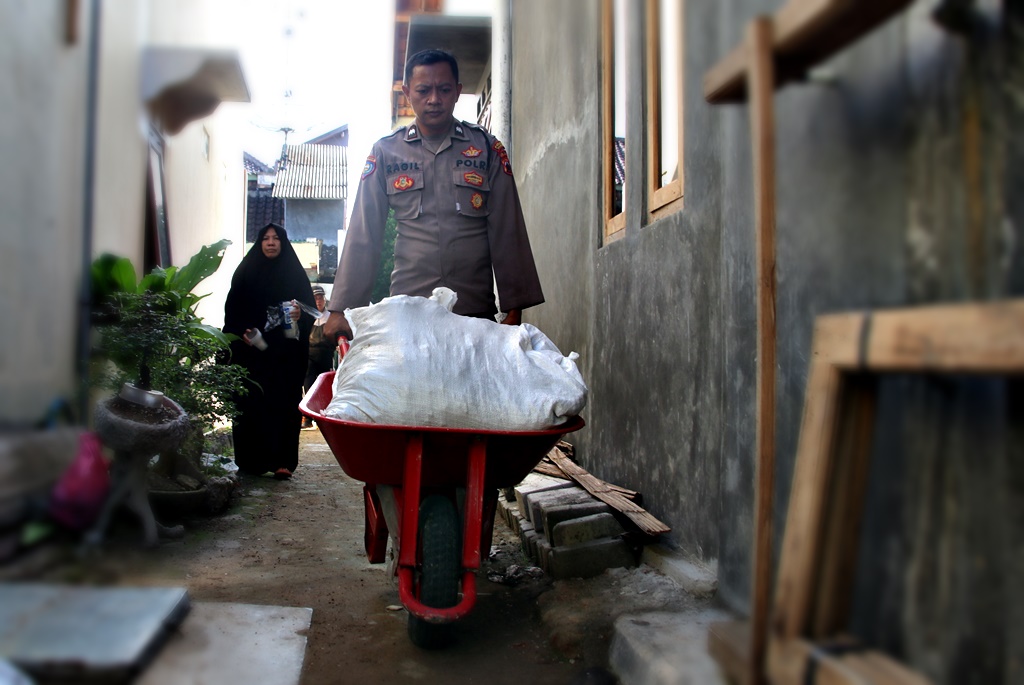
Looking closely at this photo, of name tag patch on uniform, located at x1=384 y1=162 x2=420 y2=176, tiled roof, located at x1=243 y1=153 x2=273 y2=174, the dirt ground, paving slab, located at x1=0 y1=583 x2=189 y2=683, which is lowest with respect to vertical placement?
the dirt ground

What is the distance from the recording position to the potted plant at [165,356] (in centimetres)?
166

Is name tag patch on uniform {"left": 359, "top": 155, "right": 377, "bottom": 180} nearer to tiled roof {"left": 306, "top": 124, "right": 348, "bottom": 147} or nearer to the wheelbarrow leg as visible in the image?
tiled roof {"left": 306, "top": 124, "right": 348, "bottom": 147}

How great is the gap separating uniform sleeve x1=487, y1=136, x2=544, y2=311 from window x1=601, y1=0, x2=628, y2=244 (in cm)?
82

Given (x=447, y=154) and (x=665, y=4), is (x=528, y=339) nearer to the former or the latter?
(x=447, y=154)

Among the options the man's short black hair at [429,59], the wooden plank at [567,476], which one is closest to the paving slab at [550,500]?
the wooden plank at [567,476]

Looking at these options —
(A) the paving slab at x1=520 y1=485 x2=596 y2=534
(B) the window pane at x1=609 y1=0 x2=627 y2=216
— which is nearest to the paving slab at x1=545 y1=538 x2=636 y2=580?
(A) the paving slab at x1=520 y1=485 x2=596 y2=534

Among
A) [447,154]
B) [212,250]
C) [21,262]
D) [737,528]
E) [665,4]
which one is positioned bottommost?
[737,528]

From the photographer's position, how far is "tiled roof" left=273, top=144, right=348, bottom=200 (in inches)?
147

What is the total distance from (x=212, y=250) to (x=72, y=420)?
5.09ft

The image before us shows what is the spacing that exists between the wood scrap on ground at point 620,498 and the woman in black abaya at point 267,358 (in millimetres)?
2467

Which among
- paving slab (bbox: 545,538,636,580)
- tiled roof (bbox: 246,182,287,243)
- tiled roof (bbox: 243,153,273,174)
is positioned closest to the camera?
tiled roof (bbox: 243,153,273,174)

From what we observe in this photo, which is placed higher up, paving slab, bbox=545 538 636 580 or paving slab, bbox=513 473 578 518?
paving slab, bbox=513 473 578 518

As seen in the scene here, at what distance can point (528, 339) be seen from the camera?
283 cm

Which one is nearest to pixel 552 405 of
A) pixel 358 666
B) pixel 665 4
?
pixel 358 666
